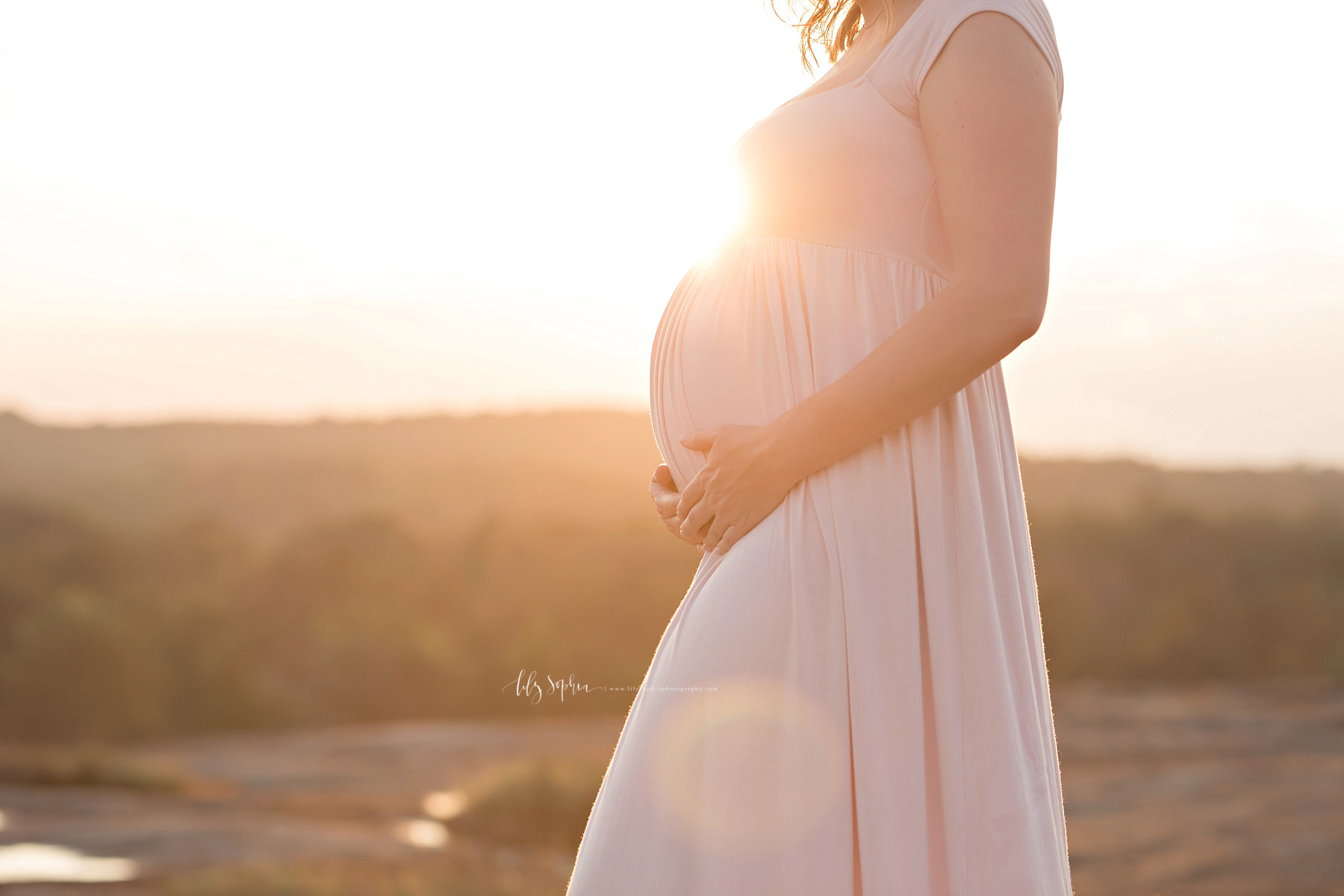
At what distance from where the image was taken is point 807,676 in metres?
1.07

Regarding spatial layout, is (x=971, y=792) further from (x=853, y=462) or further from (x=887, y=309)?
(x=887, y=309)

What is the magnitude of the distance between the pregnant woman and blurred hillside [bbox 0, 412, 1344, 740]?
509cm

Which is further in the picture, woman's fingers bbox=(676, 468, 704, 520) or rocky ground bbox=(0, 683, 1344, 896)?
rocky ground bbox=(0, 683, 1344, 896)

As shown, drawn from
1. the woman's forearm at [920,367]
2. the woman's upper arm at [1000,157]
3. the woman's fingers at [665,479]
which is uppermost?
the woman's upper arm at [1000,157]

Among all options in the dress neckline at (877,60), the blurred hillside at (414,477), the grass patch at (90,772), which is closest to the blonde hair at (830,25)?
the dress neckline at (877,60)

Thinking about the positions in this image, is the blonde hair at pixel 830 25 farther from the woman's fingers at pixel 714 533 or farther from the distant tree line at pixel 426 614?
the distant tree line at pixel 426 614

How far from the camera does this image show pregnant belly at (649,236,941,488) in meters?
1.18

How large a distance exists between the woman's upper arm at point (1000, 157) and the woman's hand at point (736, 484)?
28 centimetres

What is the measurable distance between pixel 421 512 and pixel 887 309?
13.8m

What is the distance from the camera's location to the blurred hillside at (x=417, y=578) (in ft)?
30.7

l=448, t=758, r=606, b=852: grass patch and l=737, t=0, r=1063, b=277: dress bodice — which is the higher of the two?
l=737, t=0, r=1063, b=277: dress bodice

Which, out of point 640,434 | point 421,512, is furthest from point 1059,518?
point 421,512
